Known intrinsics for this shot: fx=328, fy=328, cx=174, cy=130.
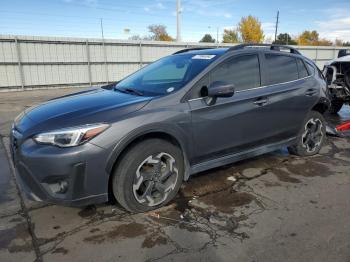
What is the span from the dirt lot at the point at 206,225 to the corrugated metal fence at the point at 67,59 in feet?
43.2

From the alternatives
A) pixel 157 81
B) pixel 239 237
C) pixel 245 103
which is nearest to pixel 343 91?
pixel 245 103

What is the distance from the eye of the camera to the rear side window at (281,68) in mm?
4410

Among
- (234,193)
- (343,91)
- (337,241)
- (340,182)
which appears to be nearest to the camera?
(337,241)

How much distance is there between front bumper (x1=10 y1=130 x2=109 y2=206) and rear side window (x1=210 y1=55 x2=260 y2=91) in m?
1.65

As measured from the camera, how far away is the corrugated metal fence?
15734 millimetres

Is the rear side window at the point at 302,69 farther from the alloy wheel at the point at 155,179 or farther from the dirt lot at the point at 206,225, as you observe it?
the alloy wheel at the point at 155,179

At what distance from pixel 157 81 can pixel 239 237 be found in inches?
82.6

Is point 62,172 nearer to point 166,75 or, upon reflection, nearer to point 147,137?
point 147,137

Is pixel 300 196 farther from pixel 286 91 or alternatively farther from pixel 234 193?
pixel 286 91

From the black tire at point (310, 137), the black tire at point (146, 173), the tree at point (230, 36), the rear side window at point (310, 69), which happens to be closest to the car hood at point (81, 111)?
the black tire at point (146, 173)

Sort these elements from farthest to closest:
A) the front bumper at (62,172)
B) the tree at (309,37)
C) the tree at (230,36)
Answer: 1. the tree at (309,37)
2. the tree at (230,36)
3. the front bumper at (62,172)

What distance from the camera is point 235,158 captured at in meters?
4.06

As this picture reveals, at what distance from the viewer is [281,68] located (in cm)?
461

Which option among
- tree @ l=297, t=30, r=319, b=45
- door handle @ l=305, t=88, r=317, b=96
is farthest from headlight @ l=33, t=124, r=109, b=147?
tree @ l=297, t=30, r=319, b=45
